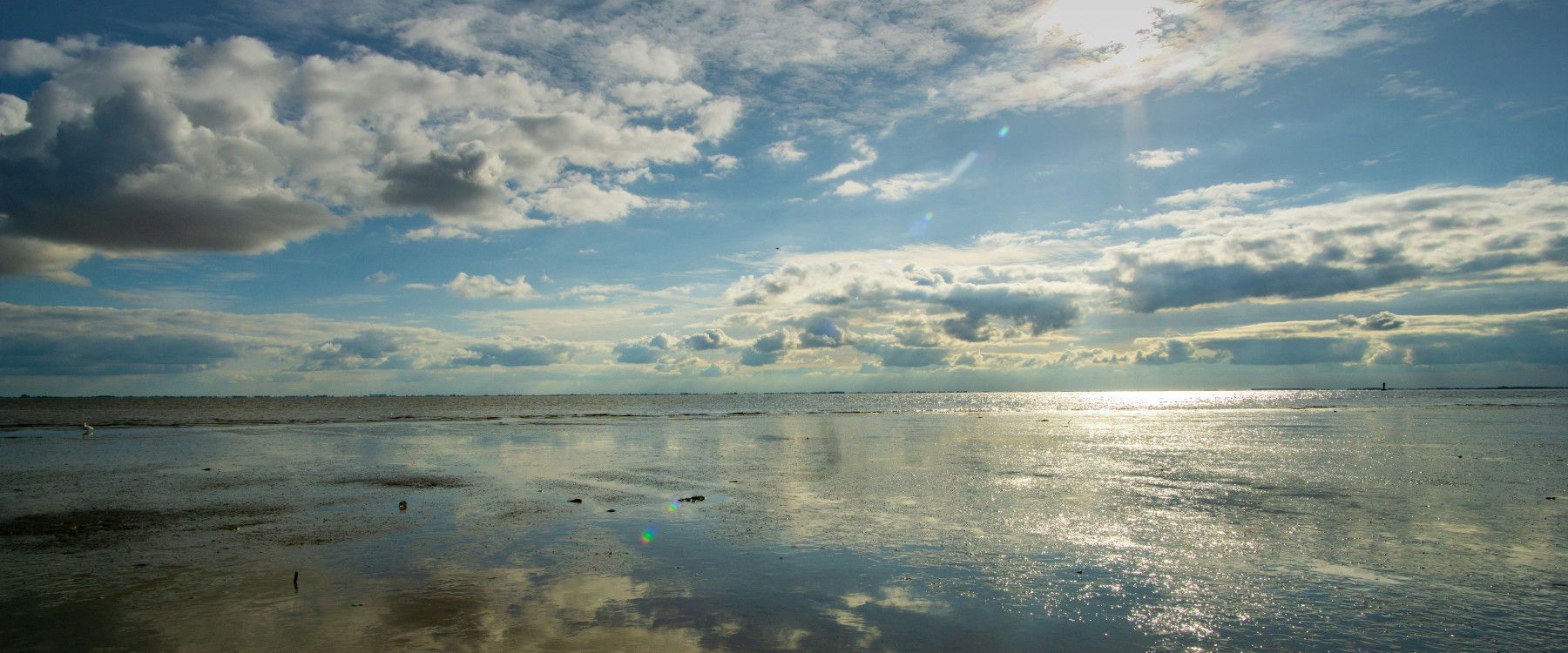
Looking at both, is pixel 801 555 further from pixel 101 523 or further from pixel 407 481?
pixel 407 481

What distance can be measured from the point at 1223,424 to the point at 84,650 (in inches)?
3086

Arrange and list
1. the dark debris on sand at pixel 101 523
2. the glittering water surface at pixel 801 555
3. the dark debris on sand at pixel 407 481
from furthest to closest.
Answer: the dark debris on sand at pixel 407 481 → the dark debris on sand at pixel 101 523 → the glittering water surface at pixel 801 555

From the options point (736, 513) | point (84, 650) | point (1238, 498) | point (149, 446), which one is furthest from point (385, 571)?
point (149, 446)

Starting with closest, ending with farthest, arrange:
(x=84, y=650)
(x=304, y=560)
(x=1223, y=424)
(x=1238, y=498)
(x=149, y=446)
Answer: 1. (x=84, y=650)
2. (x=304, y=560)
3. (x=1238, y=498)
4. (x=149, y=446)
5. (x=1223, y=424)

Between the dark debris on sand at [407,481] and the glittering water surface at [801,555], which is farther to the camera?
the dark debris on sand at [407,481]

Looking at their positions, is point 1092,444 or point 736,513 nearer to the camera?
point 736,513

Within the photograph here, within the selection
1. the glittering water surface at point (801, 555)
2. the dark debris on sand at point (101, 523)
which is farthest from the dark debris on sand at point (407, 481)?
the dark debris on sand at point (101, 523)

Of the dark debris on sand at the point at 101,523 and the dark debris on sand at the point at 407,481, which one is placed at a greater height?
the dark debris on sand at the point at 101,523

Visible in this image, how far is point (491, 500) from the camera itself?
83.0ft

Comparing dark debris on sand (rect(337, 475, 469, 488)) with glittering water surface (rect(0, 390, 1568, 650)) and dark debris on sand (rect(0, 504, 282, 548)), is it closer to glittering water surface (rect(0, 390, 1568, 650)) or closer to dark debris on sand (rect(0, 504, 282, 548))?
glittering water surface (rect(0, 390, 1568, 650))

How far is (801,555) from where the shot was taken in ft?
55.0

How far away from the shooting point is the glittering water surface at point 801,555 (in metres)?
11.8

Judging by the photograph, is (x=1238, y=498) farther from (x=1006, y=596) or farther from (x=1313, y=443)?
(x=1313, y=443)

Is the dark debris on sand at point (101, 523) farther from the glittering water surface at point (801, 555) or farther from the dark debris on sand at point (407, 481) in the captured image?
the dark debris on sand at point (407, 481)
